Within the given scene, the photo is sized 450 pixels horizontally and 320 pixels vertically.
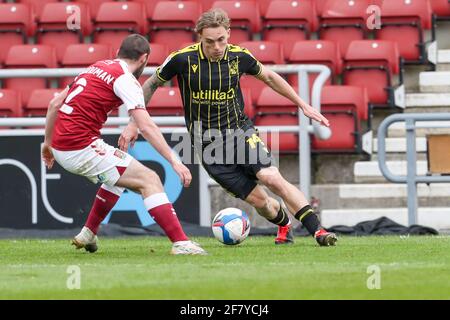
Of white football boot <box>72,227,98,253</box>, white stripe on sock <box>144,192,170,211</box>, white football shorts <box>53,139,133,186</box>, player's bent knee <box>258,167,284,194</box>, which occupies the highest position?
white football shorts <box>53,139,133,186</box>

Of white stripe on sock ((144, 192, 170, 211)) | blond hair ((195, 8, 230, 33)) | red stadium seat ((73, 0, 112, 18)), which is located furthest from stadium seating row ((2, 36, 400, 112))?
white stripe on sock ((144, 192, 170, 211))

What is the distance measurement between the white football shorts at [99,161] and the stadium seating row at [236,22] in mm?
6545

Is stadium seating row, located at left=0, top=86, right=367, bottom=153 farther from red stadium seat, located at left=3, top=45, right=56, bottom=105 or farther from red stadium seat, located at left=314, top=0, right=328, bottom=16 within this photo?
red stadium seat, located at left=314, top=0, right=328, bottom=16

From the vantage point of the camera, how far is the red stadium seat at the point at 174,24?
53.5 ft

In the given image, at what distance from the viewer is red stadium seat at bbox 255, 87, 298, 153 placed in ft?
46.7

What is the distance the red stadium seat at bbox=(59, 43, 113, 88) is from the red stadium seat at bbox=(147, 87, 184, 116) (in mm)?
1148

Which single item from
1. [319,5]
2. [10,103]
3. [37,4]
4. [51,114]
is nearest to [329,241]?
[51,114]

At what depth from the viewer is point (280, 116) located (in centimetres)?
1437

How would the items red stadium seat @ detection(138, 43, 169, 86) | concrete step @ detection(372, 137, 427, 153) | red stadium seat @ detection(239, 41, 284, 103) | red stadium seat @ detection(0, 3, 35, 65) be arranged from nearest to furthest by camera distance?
concrete step @ detection(372, 137, 427, 153), red stadium seat @ detection(239, 41, 284, 103), red stadium seat @ detection(138, 43, 169, 86), red stadium seat @ detection(0, 3, 35, 65)

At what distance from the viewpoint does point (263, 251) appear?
1012cm

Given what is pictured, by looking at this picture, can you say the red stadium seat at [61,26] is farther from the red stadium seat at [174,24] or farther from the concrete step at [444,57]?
the concrete step at [444,57]

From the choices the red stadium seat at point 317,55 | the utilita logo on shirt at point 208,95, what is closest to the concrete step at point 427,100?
the red stadium seat at point 317,55

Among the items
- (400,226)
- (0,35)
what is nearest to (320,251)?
(400,226)

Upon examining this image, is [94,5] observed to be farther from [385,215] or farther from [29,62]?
[385,215]
